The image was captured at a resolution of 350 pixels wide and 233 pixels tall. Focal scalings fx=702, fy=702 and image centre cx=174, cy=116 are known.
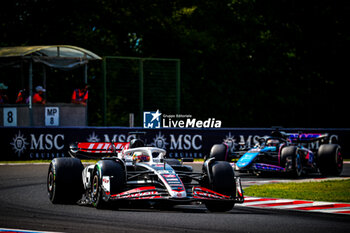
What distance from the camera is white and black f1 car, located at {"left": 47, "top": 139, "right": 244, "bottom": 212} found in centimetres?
1056

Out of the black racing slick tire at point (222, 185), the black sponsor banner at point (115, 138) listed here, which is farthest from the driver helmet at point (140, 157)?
the black sponsor banner at point (115, 138)

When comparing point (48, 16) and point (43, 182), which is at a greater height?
point (48, 16)

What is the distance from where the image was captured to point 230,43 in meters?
40.9

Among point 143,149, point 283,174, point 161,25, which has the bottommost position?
point 283,174

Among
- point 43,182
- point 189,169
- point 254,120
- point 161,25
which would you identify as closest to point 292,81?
point 254,120

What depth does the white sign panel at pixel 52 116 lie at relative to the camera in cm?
2474

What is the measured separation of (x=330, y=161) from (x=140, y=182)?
31.8 feet

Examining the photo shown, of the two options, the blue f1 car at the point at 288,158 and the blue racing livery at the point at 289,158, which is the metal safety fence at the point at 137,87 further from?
the blue racing livery at the point at 289,158

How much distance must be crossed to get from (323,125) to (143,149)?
89.3ft

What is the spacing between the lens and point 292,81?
41.0m

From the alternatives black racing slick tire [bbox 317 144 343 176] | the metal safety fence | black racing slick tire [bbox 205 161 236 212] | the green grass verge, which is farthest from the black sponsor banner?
black racing slick tire [bbox 205 161 236 212]

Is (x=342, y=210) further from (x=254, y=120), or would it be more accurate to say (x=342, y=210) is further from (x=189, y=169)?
(x=254, y=120)

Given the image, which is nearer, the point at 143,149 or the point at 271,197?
the point at 143,149

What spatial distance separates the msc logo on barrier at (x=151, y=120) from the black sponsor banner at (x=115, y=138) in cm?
58
